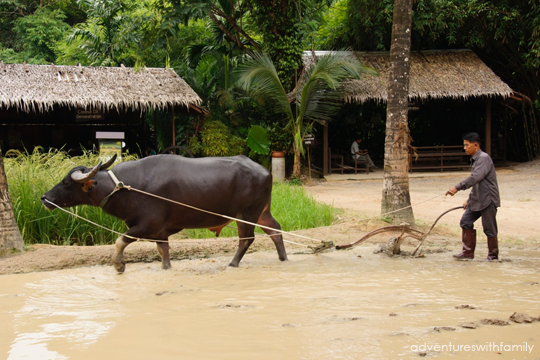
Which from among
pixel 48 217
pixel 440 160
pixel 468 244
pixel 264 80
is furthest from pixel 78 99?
pixel 440 160

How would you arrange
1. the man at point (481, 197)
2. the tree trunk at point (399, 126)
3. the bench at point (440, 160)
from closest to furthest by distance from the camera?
the man at point (481, 197), the tree trunk at point (399, 126), the bench at point (440, 160)

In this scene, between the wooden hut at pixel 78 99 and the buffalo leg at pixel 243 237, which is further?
the wooden hut at pixel 78 99

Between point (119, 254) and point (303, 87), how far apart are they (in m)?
10.3

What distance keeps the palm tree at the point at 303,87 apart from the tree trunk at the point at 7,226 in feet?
28.6

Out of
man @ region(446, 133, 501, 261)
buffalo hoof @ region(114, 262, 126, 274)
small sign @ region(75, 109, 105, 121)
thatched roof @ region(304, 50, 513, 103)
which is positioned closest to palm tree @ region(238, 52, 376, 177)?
thatched roof @ region(304, 50, 513, 103)

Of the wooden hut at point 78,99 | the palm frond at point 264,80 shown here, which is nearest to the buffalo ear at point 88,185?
the wooden hut at point 78,99

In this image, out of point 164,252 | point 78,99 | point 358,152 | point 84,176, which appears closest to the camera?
point 84,176

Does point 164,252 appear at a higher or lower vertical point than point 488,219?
lower

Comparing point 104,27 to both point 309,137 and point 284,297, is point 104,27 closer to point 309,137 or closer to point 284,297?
point 309,137

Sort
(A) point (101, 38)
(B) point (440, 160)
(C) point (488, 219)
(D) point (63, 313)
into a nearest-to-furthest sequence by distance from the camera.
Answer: (D) point (63, 313)
(C) point (488, 219)
(B) point (440, 160)
(A) point (101, 38)

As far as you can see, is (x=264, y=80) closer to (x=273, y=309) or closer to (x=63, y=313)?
(x=273, y=309)

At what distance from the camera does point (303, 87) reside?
14977 mm

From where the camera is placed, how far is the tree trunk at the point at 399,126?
26.7 feet

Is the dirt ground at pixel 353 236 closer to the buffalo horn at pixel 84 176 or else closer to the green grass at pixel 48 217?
the green grass at pixel 48 217
